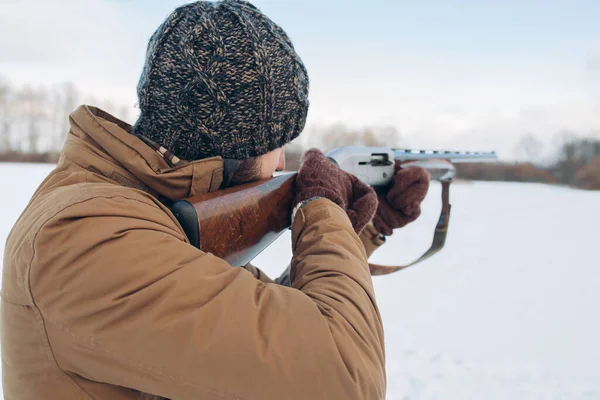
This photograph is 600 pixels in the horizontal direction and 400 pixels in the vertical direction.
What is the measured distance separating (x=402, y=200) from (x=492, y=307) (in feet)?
13.0

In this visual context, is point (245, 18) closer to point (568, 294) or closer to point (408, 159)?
point (408, 159)

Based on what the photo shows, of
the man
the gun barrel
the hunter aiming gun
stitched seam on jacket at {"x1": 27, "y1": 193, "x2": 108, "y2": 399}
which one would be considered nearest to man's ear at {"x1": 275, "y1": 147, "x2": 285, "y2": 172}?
the hunter aiming gun

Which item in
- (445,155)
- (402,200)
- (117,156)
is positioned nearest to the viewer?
(117,156)

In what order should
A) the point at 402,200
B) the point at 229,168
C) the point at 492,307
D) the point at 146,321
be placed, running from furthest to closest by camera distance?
the point at 492,307
the point at 402,200
the point at 229,168
the point at 146,321

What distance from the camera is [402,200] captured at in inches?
112

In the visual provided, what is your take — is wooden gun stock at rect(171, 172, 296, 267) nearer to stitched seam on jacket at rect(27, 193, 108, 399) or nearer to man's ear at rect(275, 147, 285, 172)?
man's ear at rect(275, 147, 285, 172)

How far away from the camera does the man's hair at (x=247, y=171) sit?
1.57 meters

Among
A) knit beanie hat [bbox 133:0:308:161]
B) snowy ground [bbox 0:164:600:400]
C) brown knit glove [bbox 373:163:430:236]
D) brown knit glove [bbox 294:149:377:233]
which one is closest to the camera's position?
knit beanie hat [bbox 133:0:308:161]

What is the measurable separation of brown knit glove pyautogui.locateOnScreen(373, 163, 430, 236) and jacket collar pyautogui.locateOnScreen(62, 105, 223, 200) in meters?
1.69

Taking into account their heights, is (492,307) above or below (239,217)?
below

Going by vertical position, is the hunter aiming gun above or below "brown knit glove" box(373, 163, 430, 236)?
above

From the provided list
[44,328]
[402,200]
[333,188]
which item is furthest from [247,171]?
[402,200]

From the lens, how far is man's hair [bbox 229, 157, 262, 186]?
1572 millimetres

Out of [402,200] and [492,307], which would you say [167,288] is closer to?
[402,200]
